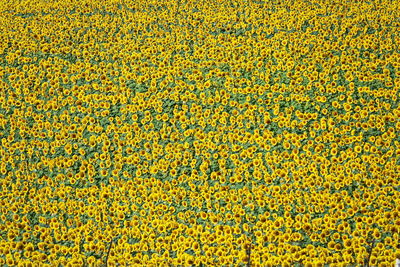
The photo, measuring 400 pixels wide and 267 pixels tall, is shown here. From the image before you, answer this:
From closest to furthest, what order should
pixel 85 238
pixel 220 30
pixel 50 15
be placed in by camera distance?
pixel 85 238 → pixel 220 30 → pixel 50 15

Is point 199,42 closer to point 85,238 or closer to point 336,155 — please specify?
point 336,155

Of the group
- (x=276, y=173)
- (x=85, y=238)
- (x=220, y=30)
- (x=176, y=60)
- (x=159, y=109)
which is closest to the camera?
(x=85, y=238)

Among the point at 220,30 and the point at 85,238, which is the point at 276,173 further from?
the point at 220,30

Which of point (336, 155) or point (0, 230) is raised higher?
point (336, 155)

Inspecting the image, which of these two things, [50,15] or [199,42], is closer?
[199,42]

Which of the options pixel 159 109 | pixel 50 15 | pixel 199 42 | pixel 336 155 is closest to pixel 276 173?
pixel 336 155

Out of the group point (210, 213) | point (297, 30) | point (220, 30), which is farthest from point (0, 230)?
point (297, 30)

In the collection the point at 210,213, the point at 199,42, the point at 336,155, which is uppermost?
the point at 199,42
